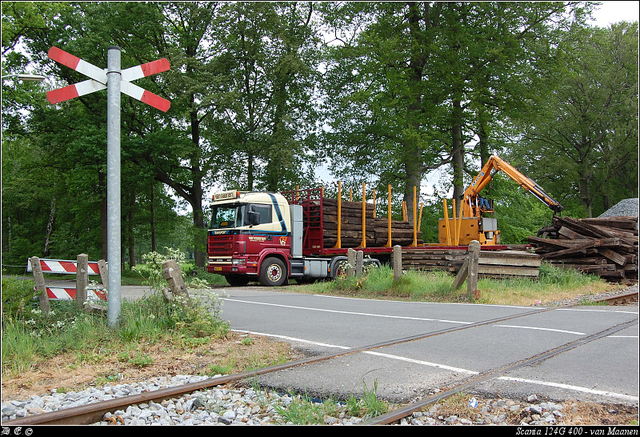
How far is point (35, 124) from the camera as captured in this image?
2734 cm

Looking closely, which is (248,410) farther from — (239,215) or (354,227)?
(354,227)

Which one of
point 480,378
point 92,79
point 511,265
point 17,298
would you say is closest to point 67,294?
point 17,298

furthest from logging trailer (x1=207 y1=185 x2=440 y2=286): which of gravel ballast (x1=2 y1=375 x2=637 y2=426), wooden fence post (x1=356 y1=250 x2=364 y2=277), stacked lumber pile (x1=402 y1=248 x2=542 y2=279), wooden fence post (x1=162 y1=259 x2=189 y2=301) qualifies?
gravel ballast (x1=2 y1=375 x2=637 y2=426)

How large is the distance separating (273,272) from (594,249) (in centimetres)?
1098

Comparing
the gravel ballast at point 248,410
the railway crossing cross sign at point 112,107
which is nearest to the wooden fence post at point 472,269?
the gravel ballast at point 248,410

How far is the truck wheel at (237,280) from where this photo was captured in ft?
66.8

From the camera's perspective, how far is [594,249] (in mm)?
17078

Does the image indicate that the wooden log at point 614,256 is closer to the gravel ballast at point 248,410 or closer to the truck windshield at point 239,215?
the truck windshield at point 239,215

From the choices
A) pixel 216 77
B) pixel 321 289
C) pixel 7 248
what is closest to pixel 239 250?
pixel 321 289

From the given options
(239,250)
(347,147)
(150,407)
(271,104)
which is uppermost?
(271,104)

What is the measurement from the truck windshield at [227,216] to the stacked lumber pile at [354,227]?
3.47m
